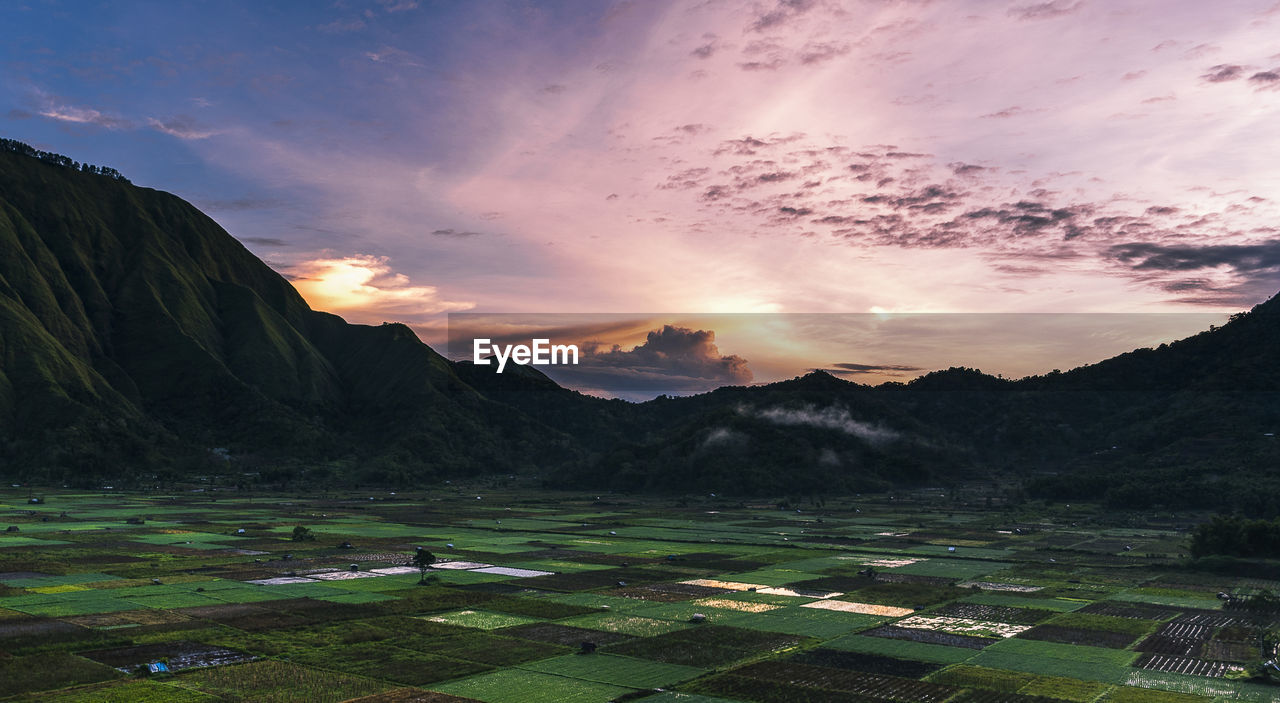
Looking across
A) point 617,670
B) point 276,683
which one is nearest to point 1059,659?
point 617,670

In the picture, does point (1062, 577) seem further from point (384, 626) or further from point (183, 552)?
point (183, 552)

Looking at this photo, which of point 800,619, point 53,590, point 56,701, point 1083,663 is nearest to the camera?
point 56,701

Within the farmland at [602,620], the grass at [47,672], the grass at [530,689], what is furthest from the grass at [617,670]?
the grass at [47,672]

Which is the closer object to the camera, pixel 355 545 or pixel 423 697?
pixel 423 697

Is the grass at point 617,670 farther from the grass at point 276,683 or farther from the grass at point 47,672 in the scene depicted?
the grass at point 47,672

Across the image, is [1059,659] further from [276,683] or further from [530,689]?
[276,683]

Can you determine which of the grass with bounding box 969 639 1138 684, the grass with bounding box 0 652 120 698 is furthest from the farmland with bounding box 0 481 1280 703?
the grass with bounding box 969 639 1138 684

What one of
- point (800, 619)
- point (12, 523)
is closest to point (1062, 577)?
point (800, 619)

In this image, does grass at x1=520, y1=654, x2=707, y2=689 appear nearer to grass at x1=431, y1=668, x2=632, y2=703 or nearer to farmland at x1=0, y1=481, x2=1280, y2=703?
farmland at x1=0, y1=481, x2=1280, y2=703
